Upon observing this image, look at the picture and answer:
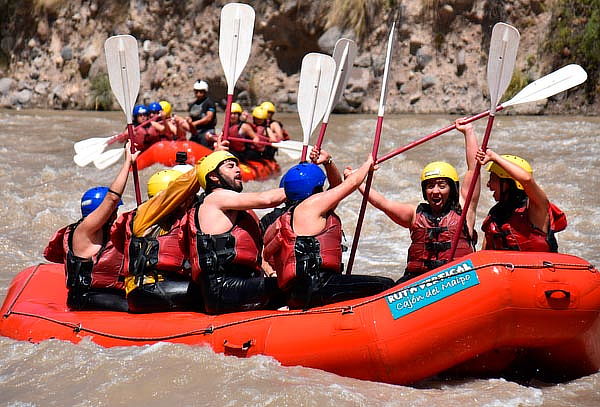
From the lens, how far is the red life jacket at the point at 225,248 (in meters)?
4.49

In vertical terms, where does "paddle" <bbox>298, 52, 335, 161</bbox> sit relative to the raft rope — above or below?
above

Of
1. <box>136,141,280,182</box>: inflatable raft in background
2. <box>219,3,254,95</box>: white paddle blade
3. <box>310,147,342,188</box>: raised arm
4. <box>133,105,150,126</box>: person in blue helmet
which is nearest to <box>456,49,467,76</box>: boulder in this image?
<box>136,141,280,182</box>: inflatable raft in background

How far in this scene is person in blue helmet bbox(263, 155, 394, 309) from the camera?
4332mm

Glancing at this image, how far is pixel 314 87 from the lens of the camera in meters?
5.83

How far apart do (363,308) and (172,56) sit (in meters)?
14.2

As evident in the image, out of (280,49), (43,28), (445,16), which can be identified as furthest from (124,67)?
(43,28)

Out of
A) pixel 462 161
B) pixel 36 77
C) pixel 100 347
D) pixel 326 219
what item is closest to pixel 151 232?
pixel 100 347

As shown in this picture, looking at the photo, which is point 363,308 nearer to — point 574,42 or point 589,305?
point 589,305

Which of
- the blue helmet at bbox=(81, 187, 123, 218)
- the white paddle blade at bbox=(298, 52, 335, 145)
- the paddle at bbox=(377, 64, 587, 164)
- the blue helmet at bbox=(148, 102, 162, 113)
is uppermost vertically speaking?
the paddle at bbox=(377, 64, 587, 164)

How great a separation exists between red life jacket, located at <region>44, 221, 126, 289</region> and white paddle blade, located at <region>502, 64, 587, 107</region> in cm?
223

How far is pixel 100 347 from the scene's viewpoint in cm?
453

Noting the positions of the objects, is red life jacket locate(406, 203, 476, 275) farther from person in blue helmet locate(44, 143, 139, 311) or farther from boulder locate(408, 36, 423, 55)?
boulder locate(408, 36, 423, 55)

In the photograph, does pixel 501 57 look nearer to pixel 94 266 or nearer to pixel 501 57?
pixel 501 57

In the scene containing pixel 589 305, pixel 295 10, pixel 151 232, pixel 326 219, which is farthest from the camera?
pixel 295 10
